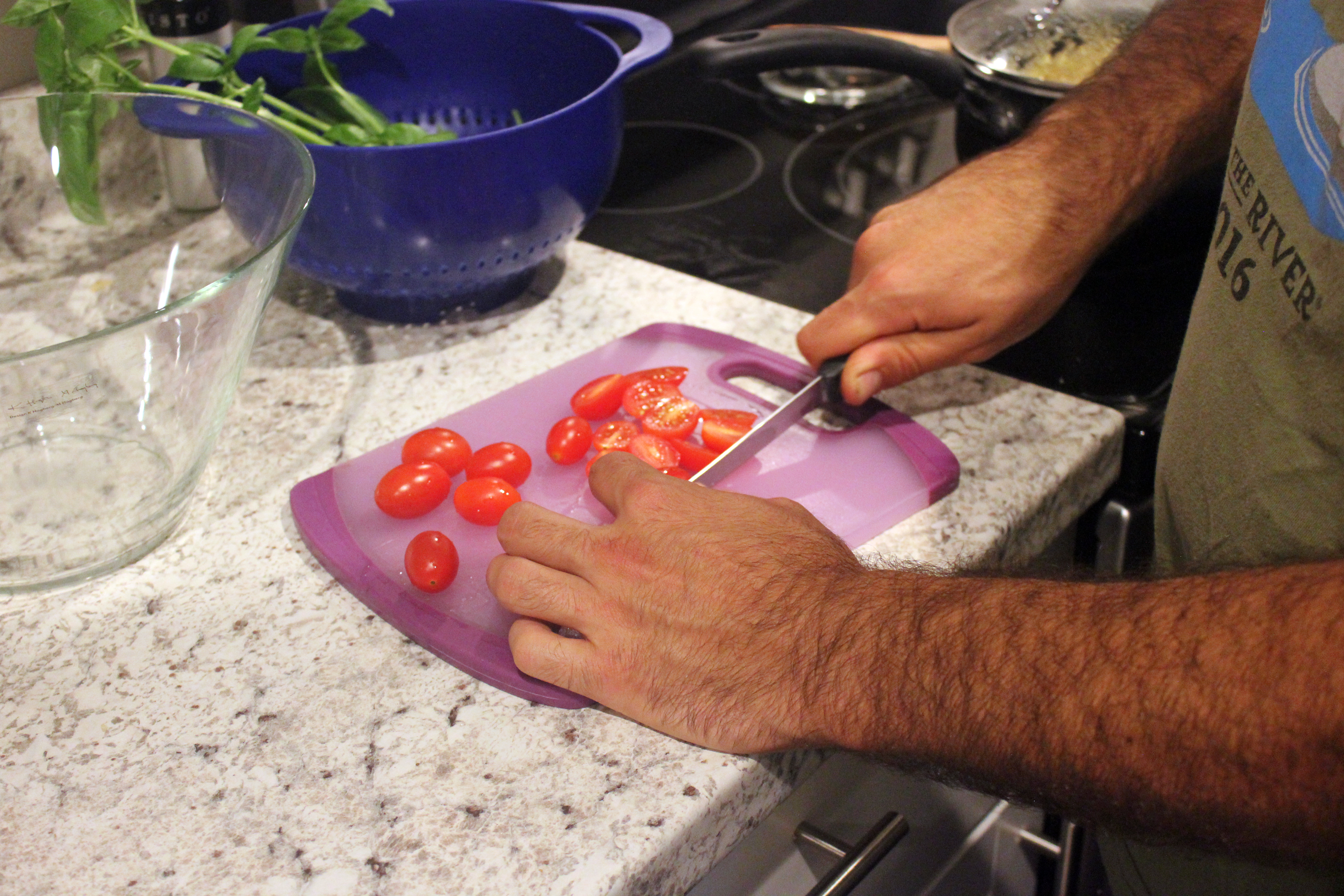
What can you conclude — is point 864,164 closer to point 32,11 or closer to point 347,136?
point 347,136

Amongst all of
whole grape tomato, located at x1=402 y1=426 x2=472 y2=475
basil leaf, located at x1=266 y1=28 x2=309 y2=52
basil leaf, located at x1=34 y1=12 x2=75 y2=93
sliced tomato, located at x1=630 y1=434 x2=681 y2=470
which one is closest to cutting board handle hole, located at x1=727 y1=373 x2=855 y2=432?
sliced tomato, located at x1=630 y1=434 x2=681 y2=470

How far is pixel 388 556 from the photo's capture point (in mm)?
738

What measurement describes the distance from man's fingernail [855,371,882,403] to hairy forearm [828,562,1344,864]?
0.26m

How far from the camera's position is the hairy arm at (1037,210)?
86 centimetres

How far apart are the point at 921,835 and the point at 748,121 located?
1.01 metres

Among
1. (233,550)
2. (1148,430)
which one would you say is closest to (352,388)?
(233,550)

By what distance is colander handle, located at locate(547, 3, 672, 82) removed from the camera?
94 cm

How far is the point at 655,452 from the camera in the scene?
2.69 ft

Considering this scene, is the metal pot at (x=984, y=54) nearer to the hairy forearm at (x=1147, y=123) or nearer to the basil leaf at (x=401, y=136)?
the hairy forearm at (x=1147, y=123)

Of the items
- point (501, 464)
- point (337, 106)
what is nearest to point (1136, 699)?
point (501, 464)

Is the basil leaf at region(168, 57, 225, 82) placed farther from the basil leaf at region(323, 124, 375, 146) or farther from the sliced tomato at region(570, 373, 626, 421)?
the sliced tomato at region(570, 373, 626, 421)

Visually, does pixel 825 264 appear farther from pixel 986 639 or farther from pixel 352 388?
pixel 986 639

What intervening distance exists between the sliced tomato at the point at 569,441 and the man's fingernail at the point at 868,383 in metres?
0.21

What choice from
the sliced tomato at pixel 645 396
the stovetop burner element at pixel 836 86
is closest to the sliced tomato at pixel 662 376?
the sliced tomato at pixel 645 396
